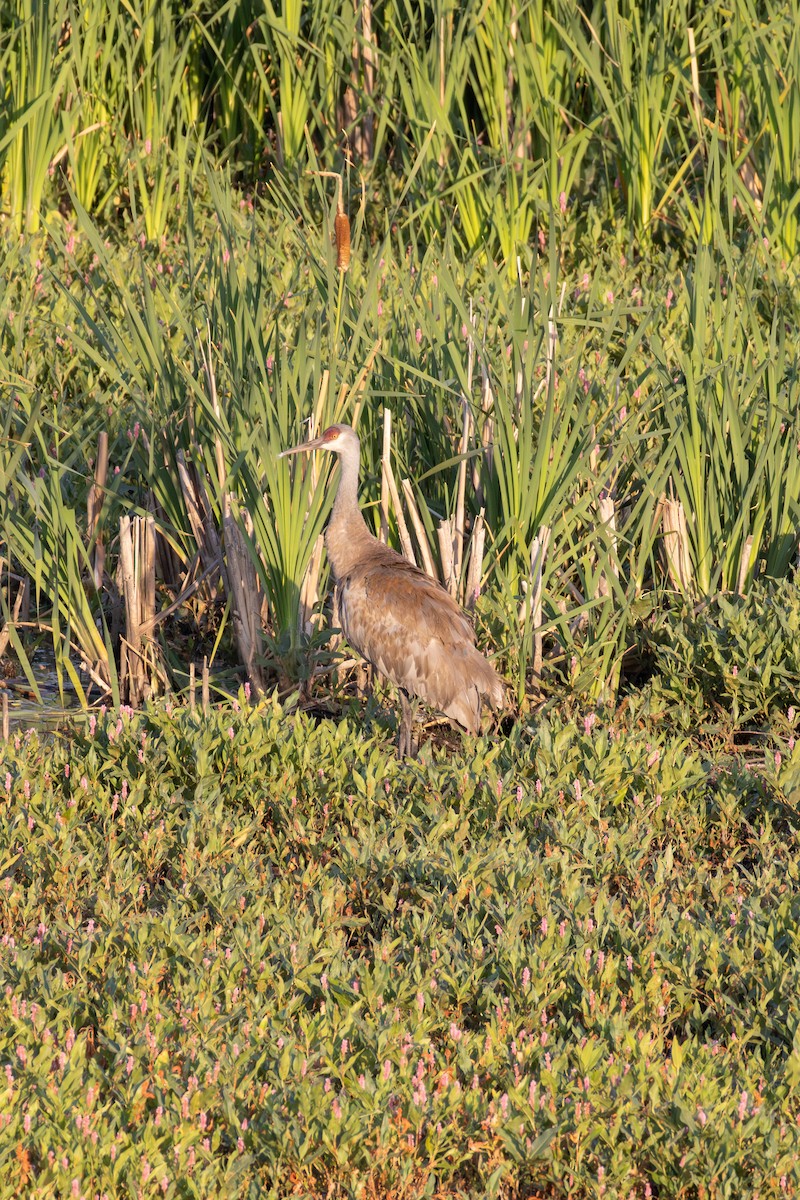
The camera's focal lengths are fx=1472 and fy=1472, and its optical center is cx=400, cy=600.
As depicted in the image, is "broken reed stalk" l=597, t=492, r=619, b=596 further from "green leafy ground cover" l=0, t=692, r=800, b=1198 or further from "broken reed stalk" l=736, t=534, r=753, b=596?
"green leafy ground cover" l=0, t=692, r=800, b=1198

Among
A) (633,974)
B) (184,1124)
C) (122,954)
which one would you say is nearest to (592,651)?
(633,974)

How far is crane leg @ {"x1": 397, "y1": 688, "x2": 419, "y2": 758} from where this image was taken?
550 cm

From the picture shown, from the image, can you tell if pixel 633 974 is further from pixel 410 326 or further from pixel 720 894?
pixel 410 326

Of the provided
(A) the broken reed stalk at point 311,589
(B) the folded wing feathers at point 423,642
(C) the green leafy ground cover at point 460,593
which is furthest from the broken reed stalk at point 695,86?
(B) the folded wing feathers at point 423,642

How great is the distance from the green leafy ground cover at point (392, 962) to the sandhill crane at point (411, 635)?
0.22 meters

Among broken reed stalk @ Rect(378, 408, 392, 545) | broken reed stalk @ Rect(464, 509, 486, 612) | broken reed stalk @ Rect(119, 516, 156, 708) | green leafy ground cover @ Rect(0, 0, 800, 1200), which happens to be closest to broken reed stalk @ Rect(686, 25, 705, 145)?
green leafy ground cover @ Rect(0, 0, 800, 1200)

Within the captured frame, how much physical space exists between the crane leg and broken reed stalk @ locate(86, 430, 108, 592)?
4.45ft

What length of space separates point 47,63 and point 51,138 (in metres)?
0.52

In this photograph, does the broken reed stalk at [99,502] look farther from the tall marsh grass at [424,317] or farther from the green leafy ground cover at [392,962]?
the green leafy ground cover at [392,962]

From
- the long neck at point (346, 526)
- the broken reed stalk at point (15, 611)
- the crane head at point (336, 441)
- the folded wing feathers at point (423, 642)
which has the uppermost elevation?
the crane head at point (336, 441)

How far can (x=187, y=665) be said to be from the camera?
6.26 m

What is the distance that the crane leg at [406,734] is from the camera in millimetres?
5500

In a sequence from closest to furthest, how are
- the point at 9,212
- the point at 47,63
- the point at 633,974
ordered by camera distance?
the point at 633,974, the point at 47,63, the point at 9,212

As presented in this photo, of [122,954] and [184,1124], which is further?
[122,954]
